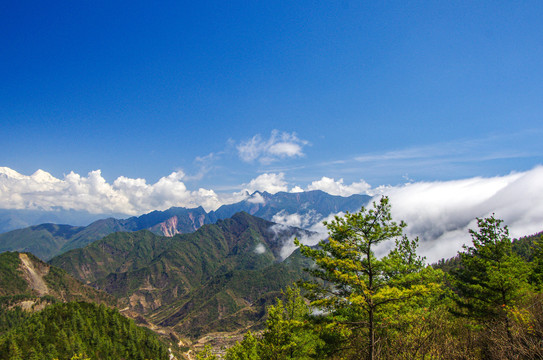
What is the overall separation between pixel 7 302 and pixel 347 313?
292m

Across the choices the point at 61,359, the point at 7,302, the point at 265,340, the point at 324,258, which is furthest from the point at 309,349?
the point at 7,302

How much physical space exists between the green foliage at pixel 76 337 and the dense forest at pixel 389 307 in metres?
113

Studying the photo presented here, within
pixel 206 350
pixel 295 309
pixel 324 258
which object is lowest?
pixel 206 350

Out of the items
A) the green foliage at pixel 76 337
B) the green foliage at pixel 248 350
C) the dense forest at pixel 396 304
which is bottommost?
the green foliage at pixel 76 337

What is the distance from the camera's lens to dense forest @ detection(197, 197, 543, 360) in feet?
41.5

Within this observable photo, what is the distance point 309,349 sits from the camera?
22625 mm

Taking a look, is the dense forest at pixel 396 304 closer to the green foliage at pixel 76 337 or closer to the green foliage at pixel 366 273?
the green foliage at pixel 366 273

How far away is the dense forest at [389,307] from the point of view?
12.7 m

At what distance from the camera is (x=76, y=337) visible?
403 feet

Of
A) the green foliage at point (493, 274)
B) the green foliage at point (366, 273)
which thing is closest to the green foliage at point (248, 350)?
the green foliage at point (366, 273)

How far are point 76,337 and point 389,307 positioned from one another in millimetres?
165337

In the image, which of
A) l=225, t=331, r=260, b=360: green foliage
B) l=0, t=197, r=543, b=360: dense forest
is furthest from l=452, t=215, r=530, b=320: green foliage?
l=225, t=331, r=260, b=360: green foliage

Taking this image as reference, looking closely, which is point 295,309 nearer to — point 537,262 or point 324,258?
point 324,258

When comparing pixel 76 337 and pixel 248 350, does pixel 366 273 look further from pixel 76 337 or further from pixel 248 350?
pixel 76 337
